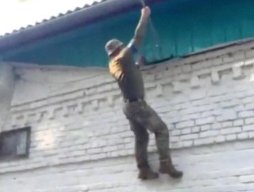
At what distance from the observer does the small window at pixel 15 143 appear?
20.8 feet

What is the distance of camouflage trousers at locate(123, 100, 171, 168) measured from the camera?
16.7ft

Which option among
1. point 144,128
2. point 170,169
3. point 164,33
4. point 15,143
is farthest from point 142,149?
point 15,143

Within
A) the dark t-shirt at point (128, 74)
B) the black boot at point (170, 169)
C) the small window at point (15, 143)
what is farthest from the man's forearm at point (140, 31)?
the small window at point (15, 143)

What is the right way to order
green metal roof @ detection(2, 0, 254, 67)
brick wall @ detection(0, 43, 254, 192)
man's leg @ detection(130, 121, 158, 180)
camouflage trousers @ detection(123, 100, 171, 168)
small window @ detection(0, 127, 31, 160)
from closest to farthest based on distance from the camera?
brick wall @ detection(0, 43, 254, 192)
camouflage trousers @ detection(123, 100, 171, 168)
man's leg @ detection(130, 121, 158, 180)
green metal roof @ detection(2, 0, 254, 67)
small window @ detection(0, 127, 31, 160)

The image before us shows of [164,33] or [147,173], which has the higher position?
[164,33]

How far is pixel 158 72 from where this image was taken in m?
5.53

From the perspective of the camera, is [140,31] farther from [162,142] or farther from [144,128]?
[162,142]

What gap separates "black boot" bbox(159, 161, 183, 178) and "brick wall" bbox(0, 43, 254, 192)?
7 cm

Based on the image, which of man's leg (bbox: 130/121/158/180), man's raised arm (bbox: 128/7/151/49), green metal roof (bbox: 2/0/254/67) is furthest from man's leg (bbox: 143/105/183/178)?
green metal roof (bbox: 2/0/254/67)

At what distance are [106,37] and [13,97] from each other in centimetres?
137

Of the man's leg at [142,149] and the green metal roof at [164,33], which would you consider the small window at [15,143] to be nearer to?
the green metal roof at [164,33]

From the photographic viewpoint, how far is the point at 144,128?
520 centimetres

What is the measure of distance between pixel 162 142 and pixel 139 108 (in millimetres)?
365

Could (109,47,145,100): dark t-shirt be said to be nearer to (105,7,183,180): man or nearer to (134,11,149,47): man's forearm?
(105,7,183,180): man
